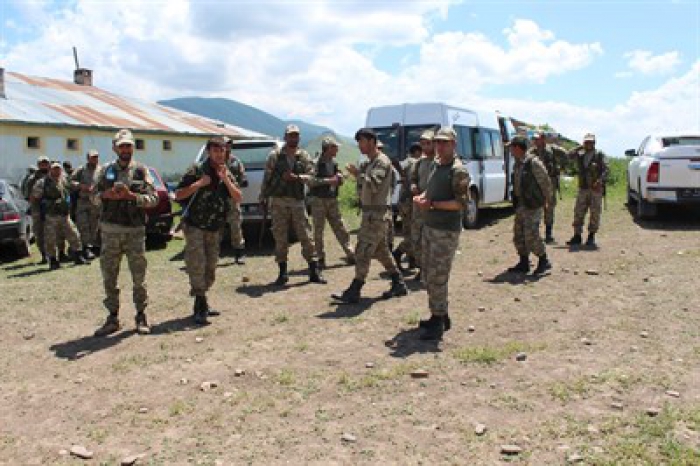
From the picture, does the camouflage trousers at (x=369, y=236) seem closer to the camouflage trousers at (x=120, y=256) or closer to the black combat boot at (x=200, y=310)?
the black combat boot at (x=200, y=310)

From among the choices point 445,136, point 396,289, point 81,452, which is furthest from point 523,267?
point 81,452

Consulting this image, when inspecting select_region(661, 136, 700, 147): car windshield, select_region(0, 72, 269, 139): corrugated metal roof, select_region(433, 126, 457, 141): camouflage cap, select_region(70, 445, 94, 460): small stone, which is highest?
select_region(0, 72, 269, 139): corrugated metal roof

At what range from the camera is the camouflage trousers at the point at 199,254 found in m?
5.96

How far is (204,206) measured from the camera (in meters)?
5.93

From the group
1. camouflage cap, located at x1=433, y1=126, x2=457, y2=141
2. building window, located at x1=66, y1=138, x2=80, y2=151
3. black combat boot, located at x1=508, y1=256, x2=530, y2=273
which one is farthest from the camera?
building window, located at x1=66, y1=138, x2=80, y2=151

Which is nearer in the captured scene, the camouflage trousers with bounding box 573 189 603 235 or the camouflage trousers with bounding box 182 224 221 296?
the camouflage trousers with bounding box 182 224 221 296

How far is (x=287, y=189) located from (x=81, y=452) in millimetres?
4480

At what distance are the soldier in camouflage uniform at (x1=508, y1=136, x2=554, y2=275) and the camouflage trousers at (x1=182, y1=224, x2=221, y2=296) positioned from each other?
4.01m

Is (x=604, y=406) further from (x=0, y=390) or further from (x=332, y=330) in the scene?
(x=0, y=390)

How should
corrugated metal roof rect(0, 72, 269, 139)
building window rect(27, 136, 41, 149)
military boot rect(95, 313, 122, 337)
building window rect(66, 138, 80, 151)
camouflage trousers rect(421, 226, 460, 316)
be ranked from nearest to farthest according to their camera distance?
camouflage trousers rect(421, 226, 460, 316), military boot rect(95, 313, 122, 337), building window rect(27, 136, 41, 149), corrugated metal roof rect(0, 72, 269, 139), building window rect(66, 138, 80, 151)

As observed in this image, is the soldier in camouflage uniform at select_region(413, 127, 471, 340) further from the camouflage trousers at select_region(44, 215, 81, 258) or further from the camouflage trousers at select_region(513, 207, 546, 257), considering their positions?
the camouflage trousers at select_region(44, 215, 81, 258)

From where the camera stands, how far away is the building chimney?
1364 inches

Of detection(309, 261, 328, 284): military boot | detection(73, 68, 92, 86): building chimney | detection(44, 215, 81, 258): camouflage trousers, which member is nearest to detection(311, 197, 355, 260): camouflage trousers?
detection(309, 261, 328, 284): military boot

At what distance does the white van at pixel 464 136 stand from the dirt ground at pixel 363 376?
14.1 ft
